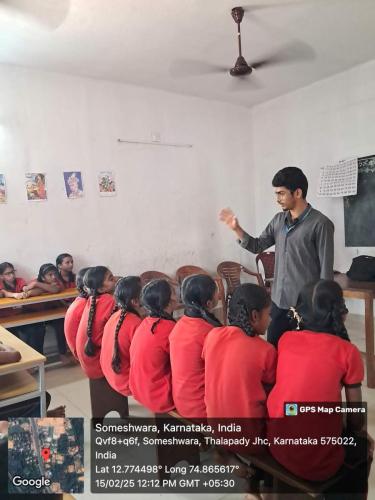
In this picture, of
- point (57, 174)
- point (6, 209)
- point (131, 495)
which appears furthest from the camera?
point (57, 174)

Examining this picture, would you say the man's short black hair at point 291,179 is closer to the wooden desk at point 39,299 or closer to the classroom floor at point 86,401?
the classroom floor at point 86,401

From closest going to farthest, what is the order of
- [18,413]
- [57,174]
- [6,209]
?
[18,413] → [6,209] → [57,174]

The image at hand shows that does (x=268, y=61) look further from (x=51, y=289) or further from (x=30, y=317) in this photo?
(x=30, y=317)

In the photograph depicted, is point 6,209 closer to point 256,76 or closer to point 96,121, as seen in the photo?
point 96,121

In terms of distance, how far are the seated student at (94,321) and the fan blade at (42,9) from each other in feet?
6.63

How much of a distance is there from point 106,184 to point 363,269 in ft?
9.54

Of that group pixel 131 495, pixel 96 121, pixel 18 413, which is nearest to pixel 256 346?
pixel 131 495

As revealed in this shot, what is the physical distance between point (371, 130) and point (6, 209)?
4.08 meters

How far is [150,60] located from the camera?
4.01 meters

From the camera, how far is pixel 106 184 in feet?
15.1

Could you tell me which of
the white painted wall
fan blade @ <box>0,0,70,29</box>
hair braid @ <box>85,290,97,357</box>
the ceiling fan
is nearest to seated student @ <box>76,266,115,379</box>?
hair braid @ <box>85,290,97,357</box>

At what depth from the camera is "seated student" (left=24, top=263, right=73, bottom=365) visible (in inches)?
145

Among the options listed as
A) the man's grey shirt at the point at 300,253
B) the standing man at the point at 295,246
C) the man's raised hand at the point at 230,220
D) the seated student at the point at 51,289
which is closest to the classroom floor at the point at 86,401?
the seated student at the point at 51,289

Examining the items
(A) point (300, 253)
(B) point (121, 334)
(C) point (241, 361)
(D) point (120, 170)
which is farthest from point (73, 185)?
(C) point (241, 361)
